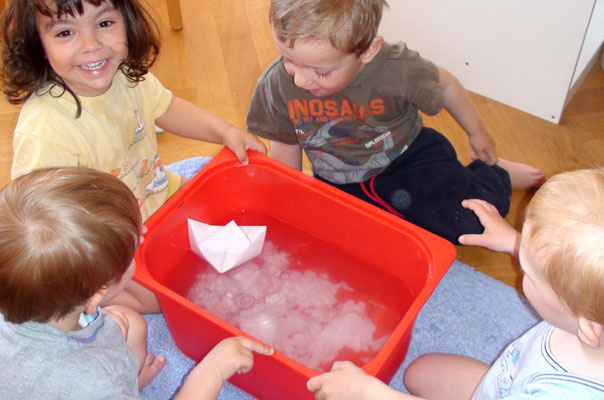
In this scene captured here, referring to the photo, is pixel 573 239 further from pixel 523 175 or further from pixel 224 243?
pixel 523 175

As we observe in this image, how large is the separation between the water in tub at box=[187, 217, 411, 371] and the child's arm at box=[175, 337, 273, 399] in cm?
20

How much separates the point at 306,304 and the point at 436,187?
1.09 feet

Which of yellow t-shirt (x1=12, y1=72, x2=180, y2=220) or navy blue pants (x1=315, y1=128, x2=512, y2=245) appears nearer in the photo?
yellow t-shirt (x1=12, y1=72, x2=180, y2=220)

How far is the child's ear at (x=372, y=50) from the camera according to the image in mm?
918

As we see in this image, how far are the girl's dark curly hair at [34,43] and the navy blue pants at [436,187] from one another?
0.48 m

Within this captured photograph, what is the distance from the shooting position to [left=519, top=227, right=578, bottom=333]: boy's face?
623 millimetres

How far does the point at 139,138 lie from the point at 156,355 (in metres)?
0.38

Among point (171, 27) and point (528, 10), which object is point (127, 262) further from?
point (171, 27)

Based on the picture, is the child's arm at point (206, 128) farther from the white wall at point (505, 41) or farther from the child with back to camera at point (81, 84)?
the white wall at point (505, 41)

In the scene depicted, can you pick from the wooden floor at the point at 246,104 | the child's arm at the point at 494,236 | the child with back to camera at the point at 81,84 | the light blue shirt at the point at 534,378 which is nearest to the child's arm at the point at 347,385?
the light blue shirt at the point at 534,378

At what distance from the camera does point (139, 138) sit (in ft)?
3.32

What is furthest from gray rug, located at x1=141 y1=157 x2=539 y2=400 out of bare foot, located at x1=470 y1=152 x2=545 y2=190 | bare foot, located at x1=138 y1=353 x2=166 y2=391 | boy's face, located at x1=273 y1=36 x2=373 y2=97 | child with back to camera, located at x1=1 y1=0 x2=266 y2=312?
boy's face, located at x1=273 y1=36 x2=373 y2=97

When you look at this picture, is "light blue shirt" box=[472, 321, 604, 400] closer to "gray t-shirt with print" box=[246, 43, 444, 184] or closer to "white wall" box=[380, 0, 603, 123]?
"gray t-shirt with print" box=[246, 43, 444, 184]

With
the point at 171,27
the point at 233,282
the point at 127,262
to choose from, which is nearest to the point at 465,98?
the point at 233,282
